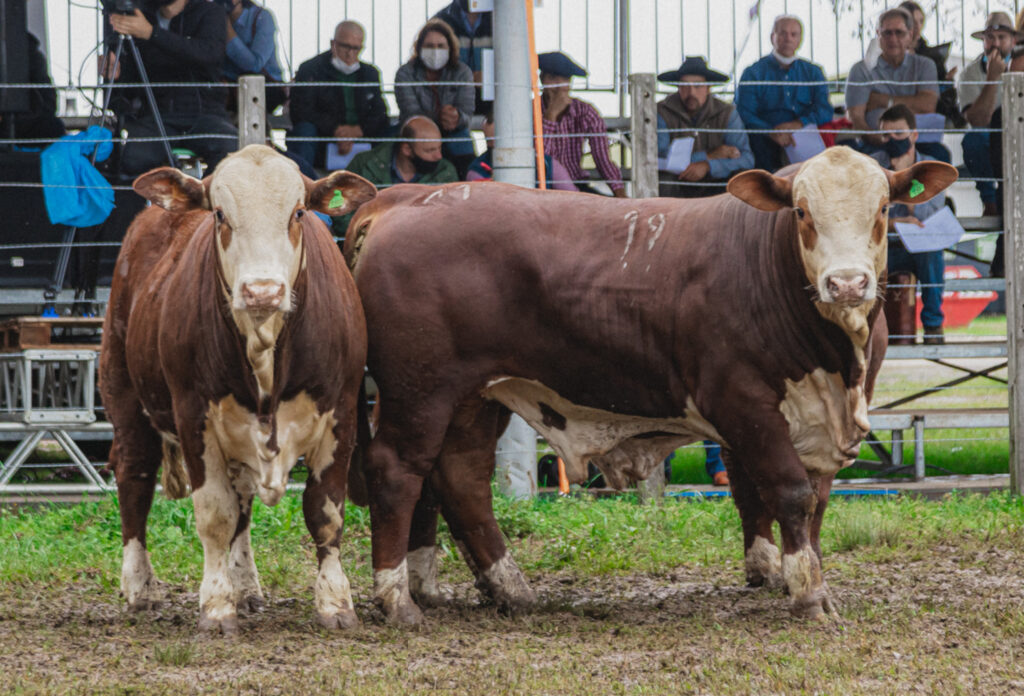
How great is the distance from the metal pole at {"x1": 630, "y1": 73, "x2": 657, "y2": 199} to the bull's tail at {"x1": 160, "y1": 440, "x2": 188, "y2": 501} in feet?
10.3

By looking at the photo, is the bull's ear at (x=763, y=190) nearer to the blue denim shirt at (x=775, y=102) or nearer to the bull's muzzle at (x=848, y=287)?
the bull's muzzle at (x=848, y=287)

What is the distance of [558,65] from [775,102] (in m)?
1.54

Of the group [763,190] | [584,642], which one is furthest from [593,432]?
[763,190]

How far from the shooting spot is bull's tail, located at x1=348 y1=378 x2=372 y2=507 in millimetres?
5750

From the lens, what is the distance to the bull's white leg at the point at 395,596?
17.6ft

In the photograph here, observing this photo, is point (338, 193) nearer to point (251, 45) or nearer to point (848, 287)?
point (848, 287)

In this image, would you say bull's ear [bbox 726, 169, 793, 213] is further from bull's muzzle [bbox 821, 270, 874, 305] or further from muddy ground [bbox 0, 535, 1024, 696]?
muddy ground [bbox 0, 535, 1024, 696]

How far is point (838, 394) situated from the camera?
17.4 feet

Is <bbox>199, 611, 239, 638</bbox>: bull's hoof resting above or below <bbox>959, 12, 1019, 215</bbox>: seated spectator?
below

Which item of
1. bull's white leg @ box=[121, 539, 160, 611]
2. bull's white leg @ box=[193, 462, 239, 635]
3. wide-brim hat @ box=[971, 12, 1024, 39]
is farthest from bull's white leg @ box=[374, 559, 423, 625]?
wide-brim hat @ box=[971, 12, 1024, 39]

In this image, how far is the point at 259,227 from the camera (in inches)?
189

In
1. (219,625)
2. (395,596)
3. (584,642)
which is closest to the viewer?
(584,642)

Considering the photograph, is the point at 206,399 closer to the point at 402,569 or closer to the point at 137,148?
the point at 402,569

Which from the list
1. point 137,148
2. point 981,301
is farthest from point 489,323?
point 981,301
